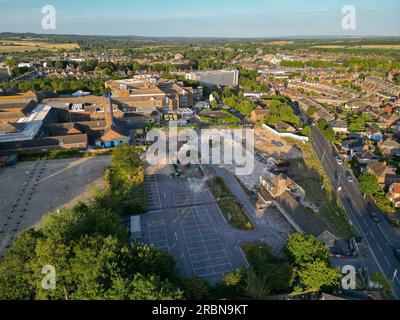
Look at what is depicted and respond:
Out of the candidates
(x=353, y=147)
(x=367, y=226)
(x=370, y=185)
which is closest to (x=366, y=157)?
(x=353, y=147)

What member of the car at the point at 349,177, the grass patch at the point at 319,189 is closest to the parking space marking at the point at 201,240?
the grass patch at the point at 319,189

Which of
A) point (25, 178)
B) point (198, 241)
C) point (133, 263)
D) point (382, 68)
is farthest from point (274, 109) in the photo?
point (382, 68)

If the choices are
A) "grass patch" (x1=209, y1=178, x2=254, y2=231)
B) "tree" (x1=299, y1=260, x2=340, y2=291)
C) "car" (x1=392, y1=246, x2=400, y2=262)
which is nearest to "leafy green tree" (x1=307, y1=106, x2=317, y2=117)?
"grass patch" (x1=209, y1=178, x2=254, y2=231)

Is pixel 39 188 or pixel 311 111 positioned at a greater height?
pixel 311 111

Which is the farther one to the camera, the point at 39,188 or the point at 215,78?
the point at 215,78

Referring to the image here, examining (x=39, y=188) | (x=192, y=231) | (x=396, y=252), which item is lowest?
(x=396, y=252)

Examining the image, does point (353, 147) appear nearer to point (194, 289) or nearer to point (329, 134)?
point (329, 134)

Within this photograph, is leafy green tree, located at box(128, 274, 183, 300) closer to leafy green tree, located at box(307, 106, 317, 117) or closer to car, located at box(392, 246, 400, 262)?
car, located at box(392, 246, 400, 262)

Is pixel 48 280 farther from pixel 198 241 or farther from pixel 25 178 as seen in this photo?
pixel 25 178
